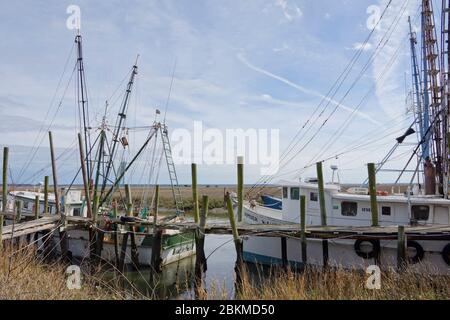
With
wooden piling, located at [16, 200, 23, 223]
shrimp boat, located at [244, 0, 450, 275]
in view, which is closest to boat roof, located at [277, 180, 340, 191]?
shrimp boat, located at [244, 0, 450, 275]

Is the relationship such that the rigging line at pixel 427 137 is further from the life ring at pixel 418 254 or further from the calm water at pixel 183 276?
the calm water at pixel 183 276

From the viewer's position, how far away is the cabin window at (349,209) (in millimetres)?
17578

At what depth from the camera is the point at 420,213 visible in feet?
52.5

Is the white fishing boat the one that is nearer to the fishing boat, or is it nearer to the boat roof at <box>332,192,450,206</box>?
the boat roof at <box>332,192,450,206</box>

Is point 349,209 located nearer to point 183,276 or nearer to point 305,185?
point 305,185

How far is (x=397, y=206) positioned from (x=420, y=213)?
0.95 meters

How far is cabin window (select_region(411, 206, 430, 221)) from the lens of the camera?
52.1 ft

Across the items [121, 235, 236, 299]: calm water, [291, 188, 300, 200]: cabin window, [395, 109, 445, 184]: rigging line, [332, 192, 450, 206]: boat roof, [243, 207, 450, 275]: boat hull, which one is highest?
[395, 109, 445, 184]: rigging line

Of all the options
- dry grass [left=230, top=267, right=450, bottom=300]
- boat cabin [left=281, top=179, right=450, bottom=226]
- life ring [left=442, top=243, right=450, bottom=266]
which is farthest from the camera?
boat cabin [left=281, top=179, right=450, bottom=226]

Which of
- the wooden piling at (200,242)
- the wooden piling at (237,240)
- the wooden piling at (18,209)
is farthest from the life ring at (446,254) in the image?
the wooden piling at (18,209)

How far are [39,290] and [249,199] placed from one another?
1683 centimetres

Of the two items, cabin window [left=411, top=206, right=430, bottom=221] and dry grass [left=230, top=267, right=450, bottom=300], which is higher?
cabin window [left=411, top=206, right=430, bottom=221]

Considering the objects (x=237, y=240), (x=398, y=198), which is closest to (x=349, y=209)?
(x=398, y=198)
